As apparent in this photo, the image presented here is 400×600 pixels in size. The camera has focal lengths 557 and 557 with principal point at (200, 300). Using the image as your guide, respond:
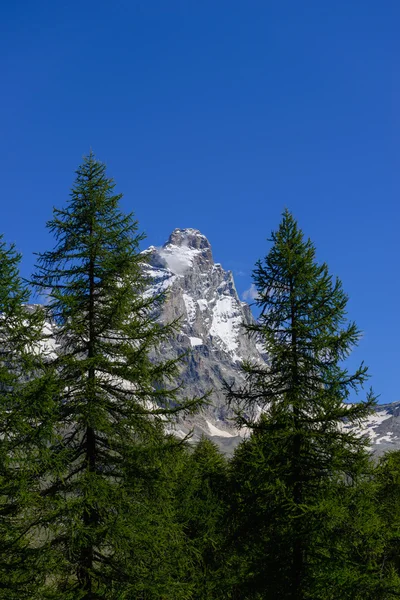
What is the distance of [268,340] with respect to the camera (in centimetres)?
1266

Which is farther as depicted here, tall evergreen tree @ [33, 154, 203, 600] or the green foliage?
the green foliage

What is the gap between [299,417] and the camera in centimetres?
1243

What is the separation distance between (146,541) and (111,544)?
69 centimetres

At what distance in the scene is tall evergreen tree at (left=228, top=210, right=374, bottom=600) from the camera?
38.7 ft

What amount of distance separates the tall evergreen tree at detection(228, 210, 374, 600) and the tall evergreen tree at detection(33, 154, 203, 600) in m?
2.00

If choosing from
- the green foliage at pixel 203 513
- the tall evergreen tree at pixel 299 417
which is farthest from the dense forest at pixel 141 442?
the green foliage at pixel 203 513

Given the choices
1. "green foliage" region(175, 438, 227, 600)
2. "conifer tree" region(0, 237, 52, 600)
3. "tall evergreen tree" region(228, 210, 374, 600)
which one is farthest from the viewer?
"green foliage" region(175, 438, 227, 600)

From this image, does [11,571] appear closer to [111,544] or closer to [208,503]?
[111,544]

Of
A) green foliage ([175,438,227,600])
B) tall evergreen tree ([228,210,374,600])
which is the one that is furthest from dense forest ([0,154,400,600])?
green foliage ([175,438,227,600])

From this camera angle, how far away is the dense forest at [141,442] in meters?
10.4

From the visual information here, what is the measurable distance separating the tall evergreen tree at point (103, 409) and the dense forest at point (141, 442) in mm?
42

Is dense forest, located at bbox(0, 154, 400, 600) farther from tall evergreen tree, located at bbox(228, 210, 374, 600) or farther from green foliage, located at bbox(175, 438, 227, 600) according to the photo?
green foliage, located at bbox(175, 438, 227, 600)

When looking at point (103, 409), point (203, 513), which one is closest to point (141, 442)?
point (103, 409)

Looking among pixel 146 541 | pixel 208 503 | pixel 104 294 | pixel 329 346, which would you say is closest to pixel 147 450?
pixel 146 541
